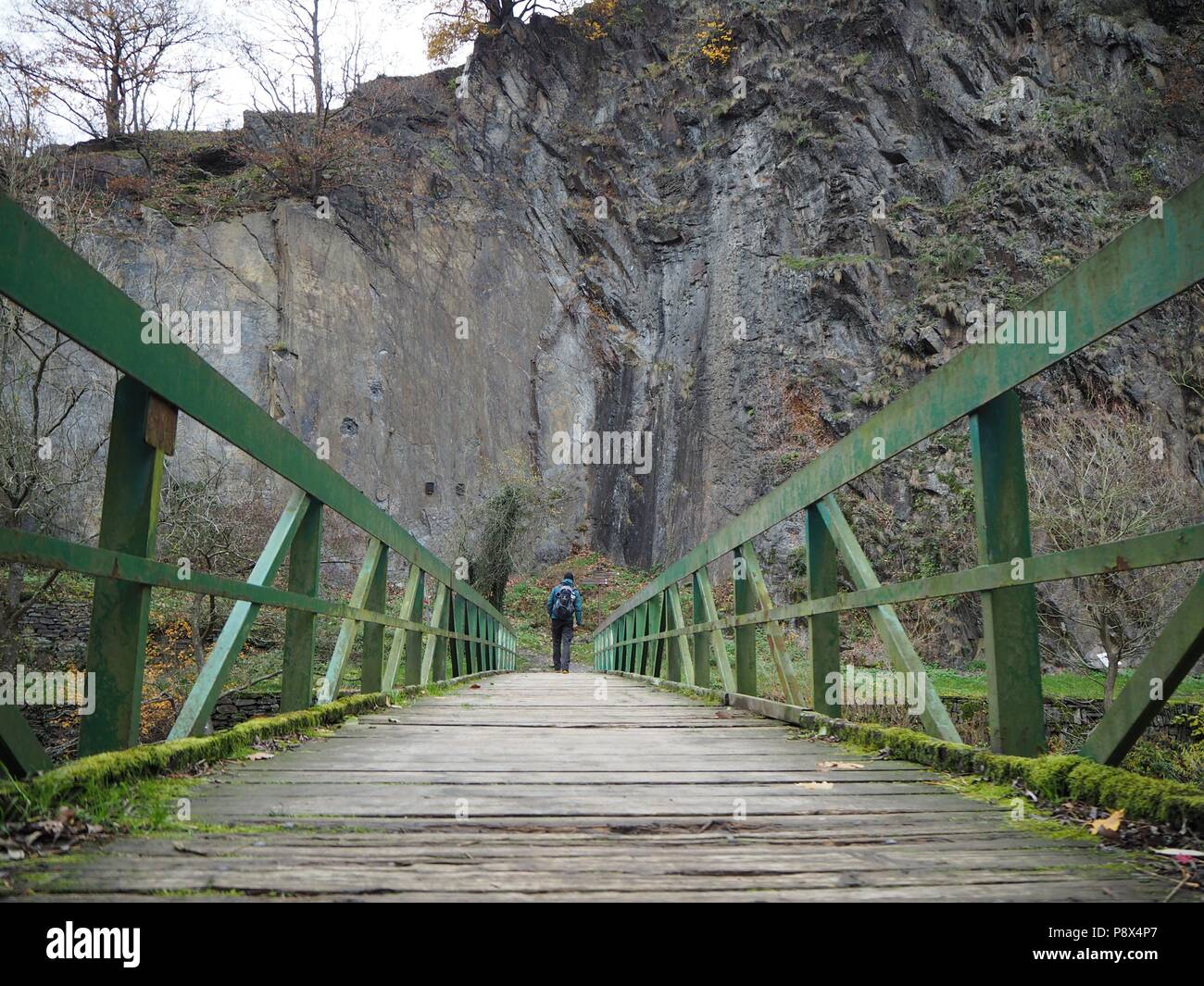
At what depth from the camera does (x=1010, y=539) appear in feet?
8.48

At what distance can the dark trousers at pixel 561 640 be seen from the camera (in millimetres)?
13930

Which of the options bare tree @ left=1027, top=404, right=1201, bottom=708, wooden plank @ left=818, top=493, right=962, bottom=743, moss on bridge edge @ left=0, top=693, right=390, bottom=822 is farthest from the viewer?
bare tree @ left=1027, top=404, right=1201, bottom=708

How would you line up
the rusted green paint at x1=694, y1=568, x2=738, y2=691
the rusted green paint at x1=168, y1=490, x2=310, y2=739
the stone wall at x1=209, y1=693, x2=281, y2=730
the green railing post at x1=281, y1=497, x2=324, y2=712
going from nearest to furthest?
the rusted green paint at x1=168, y1=490, x2=310, y2=739 → the green railing post at x1=281, y1=497, x2=324, y2=712 → the rusted green paint at x1=694, y1=568, x2=738, y2=691 → the stone wall at x1=209, y1=693, x2=281, y2=730

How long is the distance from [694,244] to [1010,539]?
1066 inches

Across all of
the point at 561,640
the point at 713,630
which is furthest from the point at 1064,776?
the point at 561,640

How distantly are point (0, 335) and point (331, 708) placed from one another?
10715mm

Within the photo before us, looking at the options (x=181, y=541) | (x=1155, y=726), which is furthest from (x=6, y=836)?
(x=1155, y=726)

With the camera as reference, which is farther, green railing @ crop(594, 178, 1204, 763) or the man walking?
the man walking

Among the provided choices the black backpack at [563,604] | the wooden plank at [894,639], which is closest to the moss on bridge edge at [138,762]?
the wooden plank at [894,639]

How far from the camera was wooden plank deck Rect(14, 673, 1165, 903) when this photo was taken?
1.59 meters

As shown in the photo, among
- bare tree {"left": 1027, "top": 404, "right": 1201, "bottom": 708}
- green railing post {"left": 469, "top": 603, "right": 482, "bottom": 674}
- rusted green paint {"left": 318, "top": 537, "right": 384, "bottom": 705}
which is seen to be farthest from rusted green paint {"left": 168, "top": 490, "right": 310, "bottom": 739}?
bare tree {"left": 1027, "top": 404, "right": 1201, "bottom": 708}

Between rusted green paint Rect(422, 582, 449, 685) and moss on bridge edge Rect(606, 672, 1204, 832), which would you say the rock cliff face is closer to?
rusted green paint Rect(422, 582, 449, 685)

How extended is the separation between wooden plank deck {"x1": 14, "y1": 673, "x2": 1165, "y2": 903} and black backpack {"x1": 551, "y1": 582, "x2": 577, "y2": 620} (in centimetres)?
1012

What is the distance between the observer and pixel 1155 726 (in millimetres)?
14203
